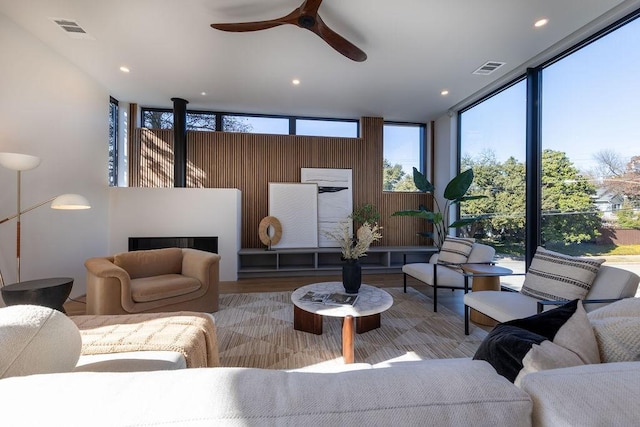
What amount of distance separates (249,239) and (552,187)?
487cm

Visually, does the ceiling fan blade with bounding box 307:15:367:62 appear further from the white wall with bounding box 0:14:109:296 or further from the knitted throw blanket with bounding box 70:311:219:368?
the white wall with bounding box 0:14:109:296

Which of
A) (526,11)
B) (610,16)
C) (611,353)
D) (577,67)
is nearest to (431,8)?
(526,11)

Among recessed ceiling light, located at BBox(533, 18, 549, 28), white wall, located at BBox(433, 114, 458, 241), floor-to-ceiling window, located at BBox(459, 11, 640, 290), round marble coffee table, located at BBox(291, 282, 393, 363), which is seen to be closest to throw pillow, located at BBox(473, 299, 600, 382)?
round marble coffee table, located at BBox(291, 282, 393, 363)

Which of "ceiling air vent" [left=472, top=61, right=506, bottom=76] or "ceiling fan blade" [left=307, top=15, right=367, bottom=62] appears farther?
"ceiling air vent" [left=472, top=61, right=506, bottom=76]

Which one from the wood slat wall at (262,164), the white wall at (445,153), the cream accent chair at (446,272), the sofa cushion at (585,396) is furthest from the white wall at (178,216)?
the sofa cushion at (585,396)

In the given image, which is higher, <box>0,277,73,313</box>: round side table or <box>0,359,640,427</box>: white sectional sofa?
<box>0,359,640,427</box>: white sectional sofa

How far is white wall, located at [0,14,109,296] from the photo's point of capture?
2.88 meters

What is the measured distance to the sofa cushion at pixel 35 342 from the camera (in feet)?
2.30

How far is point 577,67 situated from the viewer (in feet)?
10.4

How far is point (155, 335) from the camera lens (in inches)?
63.6

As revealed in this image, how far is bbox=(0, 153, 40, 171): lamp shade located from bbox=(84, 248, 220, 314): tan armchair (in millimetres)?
1033

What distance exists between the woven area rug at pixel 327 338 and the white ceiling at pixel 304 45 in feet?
10.4

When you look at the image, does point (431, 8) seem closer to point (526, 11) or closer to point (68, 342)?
point (526, 11)

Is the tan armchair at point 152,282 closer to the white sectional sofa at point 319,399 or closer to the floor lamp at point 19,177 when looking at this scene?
the floor lamp at point 19,177
